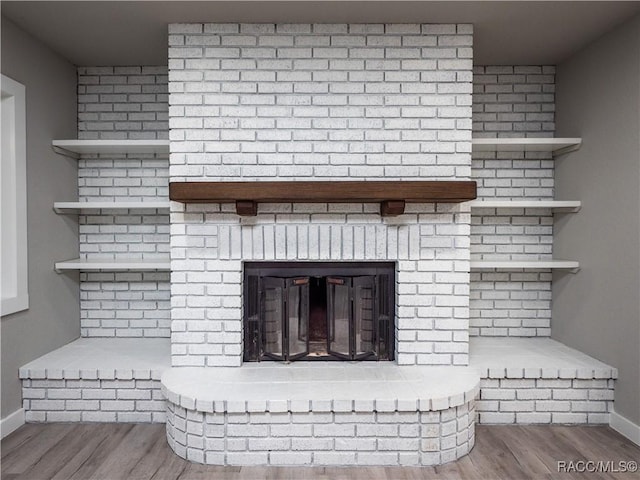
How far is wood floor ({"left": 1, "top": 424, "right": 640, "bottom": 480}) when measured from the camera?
234 centimetres

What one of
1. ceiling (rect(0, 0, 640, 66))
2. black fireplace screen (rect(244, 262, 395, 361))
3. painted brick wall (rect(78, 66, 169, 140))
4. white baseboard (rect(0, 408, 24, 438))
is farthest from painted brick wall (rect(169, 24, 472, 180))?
white baseboard (rect(0, 408, 24, 438))

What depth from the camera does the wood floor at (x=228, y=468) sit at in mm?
2340

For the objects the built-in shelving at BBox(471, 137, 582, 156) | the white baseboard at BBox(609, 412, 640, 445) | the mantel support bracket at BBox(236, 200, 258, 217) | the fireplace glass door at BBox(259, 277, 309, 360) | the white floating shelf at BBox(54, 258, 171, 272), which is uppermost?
the built-in shelving at BBox(471, 137, 582, 156)

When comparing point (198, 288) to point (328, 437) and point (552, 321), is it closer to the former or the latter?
point (328, 437)

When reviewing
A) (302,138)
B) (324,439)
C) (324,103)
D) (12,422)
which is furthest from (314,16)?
(12,422)

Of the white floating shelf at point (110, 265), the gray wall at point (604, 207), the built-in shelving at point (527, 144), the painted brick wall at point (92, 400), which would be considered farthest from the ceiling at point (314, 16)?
the painted brick wall at point (92, 400)

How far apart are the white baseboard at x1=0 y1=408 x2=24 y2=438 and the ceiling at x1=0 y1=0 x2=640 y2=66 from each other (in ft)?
7.61

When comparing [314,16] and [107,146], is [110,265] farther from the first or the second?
[314,16]

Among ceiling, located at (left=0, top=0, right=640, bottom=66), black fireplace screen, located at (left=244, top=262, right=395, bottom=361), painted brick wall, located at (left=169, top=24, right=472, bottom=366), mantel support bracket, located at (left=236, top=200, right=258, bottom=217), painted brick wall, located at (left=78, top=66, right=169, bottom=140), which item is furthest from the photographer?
painted brick wall, located at (left=78, top=66, right=169, bottom=140)

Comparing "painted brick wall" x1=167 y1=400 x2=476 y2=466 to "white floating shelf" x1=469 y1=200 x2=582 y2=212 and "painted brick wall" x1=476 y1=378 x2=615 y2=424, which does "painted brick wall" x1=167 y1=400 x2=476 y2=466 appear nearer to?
"painted brick wall" x1=476 y1=378 x2=615 y2=424

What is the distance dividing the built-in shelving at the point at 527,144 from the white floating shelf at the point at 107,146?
2.11m

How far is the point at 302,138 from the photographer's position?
283cm

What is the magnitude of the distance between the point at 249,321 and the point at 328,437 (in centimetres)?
88

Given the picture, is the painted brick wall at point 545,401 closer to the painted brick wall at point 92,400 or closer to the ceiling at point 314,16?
the painted brick wall at point 92,400
